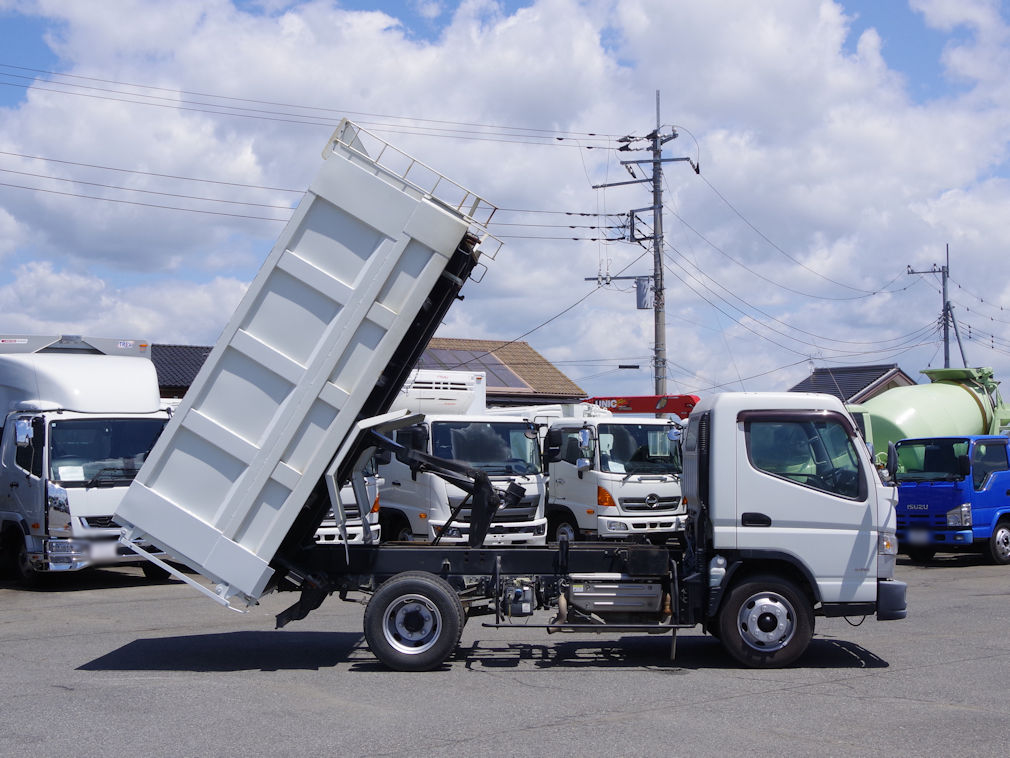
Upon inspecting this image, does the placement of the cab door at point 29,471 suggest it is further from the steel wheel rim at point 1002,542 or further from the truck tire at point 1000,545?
the steel wheel rim at point 1002,542

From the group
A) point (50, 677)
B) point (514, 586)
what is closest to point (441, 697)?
point (514, 586)

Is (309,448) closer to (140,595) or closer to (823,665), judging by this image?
(823,665)

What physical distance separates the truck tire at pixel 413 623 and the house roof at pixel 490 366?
24.0 m

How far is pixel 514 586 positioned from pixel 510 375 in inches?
1292

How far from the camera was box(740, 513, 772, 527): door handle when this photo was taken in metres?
8.94

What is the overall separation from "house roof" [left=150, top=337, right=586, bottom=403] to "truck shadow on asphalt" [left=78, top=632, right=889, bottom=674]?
22510 mm

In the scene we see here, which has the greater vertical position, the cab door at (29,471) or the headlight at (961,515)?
the cab door at (29,471)

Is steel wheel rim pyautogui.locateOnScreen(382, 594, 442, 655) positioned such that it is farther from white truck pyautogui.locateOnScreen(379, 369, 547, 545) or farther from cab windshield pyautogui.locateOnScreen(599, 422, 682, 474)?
cab windshield pyautogui.locateOnScreen(599, 422, 682, 474)

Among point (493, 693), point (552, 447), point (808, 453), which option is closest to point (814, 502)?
point (808, 453)

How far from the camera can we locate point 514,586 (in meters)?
9.21

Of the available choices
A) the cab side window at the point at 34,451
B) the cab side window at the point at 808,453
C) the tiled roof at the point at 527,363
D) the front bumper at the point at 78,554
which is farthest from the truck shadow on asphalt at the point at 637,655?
the tiled roof at the point at 527,363

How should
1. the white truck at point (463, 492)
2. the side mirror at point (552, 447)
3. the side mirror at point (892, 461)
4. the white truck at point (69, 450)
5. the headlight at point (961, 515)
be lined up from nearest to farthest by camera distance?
the side mirror at point (892, 461) → the side mirror at point (552, 447) → the white truck at point (69, 450) → the white truck at point (463, 492) → the headlight at point (961, 515)

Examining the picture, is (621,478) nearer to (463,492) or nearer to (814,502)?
(463,492)

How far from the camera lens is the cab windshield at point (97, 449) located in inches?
573
